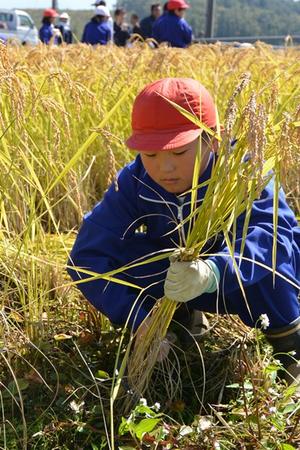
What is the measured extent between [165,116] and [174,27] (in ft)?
21.8

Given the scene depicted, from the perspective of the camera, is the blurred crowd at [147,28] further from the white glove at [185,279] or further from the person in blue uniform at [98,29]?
the white glove at [185,279]

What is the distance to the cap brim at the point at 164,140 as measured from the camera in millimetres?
1470

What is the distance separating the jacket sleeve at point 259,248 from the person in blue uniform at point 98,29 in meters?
7.34

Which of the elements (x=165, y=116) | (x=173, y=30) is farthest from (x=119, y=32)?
Result: (x=165, y=116)

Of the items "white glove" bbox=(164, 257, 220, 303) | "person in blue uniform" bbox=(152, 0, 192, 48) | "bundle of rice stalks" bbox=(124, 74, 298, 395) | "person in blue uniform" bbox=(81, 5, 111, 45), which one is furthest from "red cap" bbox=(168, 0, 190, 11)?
"white glove" bbox=(164, 257, 220, 303)

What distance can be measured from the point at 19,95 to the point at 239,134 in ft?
1.38

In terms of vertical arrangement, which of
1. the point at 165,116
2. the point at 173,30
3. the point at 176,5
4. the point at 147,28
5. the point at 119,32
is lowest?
the point at 119,32

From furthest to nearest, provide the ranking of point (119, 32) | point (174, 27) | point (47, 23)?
point (119, 32), point (47, 23), point (174, 27)

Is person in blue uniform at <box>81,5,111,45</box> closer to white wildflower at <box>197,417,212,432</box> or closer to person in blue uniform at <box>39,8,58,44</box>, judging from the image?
person in blue uniform at <box>39,8,58,44</box>

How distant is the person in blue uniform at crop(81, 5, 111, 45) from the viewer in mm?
8617

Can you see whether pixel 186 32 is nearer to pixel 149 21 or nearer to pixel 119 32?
pixel 149 21

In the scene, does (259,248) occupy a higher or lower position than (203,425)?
higher

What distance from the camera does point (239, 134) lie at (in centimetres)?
137

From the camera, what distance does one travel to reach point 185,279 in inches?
52.2
